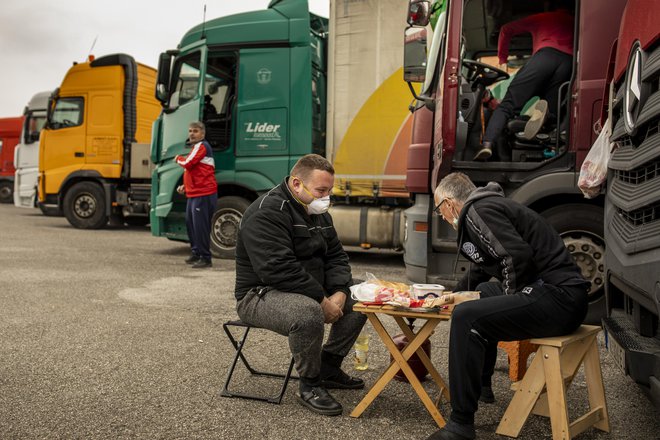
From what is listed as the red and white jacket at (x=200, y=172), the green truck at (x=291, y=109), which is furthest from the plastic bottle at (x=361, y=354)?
the red and white jacket at (x=200, y=172)

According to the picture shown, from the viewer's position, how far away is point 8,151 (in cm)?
2555

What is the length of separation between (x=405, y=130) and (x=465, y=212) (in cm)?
571

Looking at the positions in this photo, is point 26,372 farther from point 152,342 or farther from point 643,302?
point 643,302

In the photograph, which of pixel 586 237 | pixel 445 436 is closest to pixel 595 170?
pixel 586 237

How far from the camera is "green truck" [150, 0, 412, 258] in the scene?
922 centimetres

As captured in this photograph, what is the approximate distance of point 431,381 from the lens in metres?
4.25

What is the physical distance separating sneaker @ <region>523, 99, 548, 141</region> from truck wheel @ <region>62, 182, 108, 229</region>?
438 inches

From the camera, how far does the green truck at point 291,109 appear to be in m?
9.22

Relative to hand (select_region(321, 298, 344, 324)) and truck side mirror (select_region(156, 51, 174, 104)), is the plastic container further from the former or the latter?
truck side mirror (select_region(156, 51, 174, 104))

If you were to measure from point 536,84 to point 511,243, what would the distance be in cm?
327

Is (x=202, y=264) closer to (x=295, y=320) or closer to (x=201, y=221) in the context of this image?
(x=201, y=221)

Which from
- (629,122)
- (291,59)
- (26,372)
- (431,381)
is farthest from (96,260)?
(629,122)

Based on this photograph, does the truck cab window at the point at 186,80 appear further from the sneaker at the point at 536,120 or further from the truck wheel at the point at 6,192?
the truck wheel at the point at 6,192

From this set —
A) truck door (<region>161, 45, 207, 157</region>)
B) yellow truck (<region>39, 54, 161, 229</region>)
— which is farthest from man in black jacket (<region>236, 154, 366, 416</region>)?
yellow truck (<region>39, 54, 161, 229</region>)
